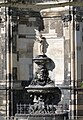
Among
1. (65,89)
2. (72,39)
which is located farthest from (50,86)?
(72,39)

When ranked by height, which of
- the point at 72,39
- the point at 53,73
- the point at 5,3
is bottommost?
the point at 53,73

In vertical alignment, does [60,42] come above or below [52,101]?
above

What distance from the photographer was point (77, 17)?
1105 inches

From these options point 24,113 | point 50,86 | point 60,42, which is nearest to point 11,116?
point 24,113

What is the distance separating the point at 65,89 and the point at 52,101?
3.42 ft

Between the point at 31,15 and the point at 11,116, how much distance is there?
517cm

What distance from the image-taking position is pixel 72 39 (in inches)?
1104

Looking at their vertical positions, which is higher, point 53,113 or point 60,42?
point 60,42

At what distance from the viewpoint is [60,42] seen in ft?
95.0

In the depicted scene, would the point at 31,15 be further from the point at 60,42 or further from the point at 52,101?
the point at 52,101

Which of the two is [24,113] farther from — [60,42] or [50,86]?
[60,42]

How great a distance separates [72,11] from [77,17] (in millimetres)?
376

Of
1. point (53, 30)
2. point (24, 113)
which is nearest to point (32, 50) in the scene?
point (53, 30)

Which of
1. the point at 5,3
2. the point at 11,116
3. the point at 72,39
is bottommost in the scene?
the point at 11,116
